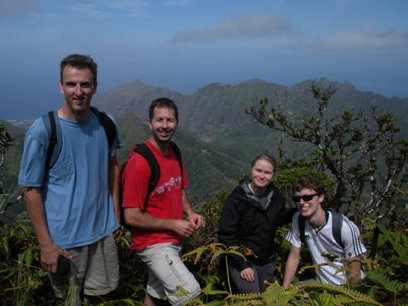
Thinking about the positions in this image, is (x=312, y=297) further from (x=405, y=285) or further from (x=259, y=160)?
(x=259, y=160)

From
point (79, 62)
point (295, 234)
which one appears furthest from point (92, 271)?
point (295, 234)

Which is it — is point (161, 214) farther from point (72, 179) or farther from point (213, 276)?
point (213, 276)

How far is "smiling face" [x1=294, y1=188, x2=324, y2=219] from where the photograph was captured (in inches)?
144

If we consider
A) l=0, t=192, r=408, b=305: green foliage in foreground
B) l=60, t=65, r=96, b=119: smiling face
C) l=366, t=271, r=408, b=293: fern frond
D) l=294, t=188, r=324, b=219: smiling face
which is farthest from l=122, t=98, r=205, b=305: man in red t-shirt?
l=366, t=271, r=408, b=293: fern frond

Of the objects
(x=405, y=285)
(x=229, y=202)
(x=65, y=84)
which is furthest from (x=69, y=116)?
(x=405, y=285)

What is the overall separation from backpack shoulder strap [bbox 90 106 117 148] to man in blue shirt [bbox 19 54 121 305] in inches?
1.9

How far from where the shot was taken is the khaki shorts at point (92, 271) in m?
3.15

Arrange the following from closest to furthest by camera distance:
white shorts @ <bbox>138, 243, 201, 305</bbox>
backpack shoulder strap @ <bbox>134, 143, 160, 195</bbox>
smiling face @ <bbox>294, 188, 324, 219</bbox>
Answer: white shorts @ <bbox>138, 243, 201, 305</bbox>
backpack shoulder strap @ <bbox>134, 143, 160, 195</bbox>
smiling face @ <bbox>294, 188, 324, 219</bbox>

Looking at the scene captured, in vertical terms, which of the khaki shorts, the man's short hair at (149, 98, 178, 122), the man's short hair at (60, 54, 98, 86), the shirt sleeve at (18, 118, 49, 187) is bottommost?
the khaki shorts

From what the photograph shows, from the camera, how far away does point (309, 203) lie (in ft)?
12.0

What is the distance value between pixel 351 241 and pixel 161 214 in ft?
5.64

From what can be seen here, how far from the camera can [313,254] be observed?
3.72 metres

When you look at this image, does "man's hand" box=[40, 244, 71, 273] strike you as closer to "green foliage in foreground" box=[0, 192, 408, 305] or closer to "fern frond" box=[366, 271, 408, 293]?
"green foliage in foreground" box=[0, 192, 408, 305]

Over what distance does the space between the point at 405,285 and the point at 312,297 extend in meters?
0.35
